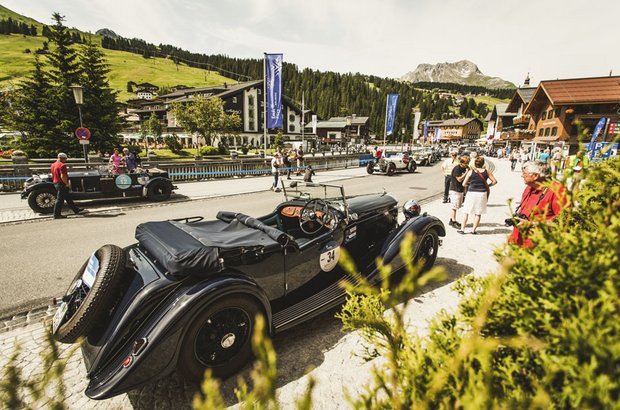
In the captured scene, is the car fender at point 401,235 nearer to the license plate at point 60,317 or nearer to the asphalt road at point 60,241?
the license plate at point 60,317

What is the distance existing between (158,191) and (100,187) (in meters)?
1.75

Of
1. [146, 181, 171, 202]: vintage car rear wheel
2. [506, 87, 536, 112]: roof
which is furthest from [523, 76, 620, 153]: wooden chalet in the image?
[146, 181, 171, 202]: vintage car rear wheel

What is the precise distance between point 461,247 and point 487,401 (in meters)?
6.25

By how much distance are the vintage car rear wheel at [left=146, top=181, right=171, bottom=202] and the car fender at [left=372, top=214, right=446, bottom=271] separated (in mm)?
9113

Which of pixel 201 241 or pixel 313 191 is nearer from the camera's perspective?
pixel 201 241

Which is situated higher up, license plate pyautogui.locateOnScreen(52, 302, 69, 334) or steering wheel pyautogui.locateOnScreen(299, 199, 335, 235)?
steering wheel pyautogui.locateOnScreen(299, 199, 335, 235)

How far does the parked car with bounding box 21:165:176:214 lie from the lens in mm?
8742

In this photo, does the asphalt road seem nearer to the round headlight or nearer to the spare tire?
the spare tire

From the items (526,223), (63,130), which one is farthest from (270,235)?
(63,130)

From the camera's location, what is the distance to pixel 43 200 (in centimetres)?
875

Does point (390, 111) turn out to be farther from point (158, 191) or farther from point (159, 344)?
point (159, 344)

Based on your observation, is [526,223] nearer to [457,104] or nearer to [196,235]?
[196,235]

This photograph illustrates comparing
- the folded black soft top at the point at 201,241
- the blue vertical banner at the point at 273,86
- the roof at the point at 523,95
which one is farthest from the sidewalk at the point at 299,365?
the roof at the point at 523,95

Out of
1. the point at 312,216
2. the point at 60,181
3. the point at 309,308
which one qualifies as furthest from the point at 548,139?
the point at 60,181
